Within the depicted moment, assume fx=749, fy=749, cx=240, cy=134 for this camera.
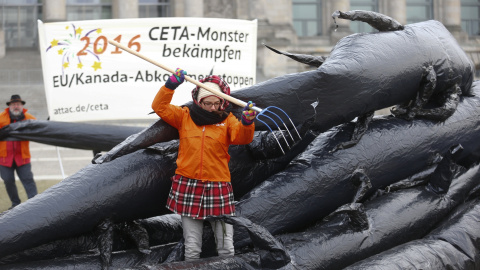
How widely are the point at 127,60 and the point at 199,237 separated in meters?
6.55

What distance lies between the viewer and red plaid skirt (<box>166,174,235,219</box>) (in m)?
4.14

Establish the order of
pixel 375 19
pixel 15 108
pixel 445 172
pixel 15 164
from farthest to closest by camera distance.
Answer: pixel 15 164, pixel 15 108, pixel 375 19, pixel 445 172

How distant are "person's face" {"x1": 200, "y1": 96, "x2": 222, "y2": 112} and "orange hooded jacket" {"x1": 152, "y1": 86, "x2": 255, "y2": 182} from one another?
0.10m

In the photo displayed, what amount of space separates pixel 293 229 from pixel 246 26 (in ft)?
22.5

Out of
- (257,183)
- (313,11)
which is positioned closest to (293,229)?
(257,183)

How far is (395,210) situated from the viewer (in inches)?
184

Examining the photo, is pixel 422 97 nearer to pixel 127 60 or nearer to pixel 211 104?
pixel 211 104

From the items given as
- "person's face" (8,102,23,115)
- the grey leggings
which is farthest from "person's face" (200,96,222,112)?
"person's face" (8,102,23,115)

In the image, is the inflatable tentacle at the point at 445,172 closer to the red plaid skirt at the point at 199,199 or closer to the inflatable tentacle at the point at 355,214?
the inflatable tentacle at the point at 355,214

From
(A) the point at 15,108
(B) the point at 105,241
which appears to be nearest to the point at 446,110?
(B) the point at 105,241

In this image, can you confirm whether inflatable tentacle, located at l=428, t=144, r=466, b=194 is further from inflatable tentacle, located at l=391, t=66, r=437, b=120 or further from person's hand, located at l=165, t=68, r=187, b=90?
person's hand, located at l=165, t=68, r=187, b=90

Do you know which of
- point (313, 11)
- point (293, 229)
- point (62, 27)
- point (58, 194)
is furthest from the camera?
point (313, 11)

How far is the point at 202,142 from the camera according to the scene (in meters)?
4.21

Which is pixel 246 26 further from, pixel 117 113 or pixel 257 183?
pixel 257 183
